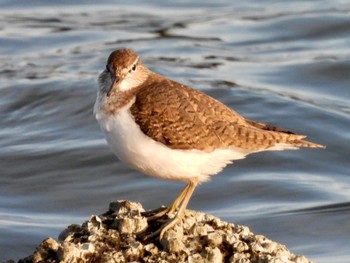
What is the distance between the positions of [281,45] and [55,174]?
22.7ft

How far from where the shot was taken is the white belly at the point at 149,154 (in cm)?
865

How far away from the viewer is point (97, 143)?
15.8 m

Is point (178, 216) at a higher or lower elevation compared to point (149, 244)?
higher

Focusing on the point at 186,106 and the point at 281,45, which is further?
the point at 281,45

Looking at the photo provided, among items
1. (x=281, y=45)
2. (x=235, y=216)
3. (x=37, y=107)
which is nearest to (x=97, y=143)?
(x=37, y=107)

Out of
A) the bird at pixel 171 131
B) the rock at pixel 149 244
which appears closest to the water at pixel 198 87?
the bird at pixel 171 131

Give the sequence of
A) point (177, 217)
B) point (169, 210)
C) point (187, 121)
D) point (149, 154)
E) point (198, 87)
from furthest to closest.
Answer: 1. point (198, 87)
2. point (187, 121)
3. point (169, 210)
4. point (149, 154)
5. point (177, 217)

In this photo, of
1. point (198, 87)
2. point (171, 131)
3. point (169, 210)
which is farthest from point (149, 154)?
point (198, 87)

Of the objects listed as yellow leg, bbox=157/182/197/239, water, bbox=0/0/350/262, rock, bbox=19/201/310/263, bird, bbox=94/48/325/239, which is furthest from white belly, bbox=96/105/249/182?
water, bbox=0/0/350/262

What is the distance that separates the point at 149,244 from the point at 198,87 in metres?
9.89

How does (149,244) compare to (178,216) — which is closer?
(149,244)

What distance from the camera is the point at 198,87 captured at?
58.1 feet

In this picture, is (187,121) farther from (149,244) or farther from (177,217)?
(149,244)

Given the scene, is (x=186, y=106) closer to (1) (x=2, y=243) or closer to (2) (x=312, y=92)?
(1) (x=2, y=243)
